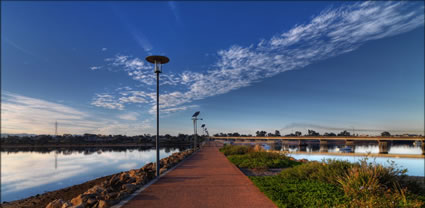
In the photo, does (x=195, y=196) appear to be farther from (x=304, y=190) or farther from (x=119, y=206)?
(x=304, y=190)

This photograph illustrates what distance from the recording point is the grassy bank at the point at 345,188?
480 centimetres

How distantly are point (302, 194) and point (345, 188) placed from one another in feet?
3.83

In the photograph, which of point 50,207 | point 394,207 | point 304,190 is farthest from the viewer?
point 304,190

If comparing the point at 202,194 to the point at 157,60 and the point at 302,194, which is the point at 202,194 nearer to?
the point at 302,194

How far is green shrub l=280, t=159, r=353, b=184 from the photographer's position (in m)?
7.83

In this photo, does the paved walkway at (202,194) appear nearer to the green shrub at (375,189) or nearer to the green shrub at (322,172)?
the green shrub at (375,189)

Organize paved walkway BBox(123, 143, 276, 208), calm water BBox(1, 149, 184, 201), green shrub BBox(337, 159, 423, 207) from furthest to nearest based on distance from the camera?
calm water BBox(1, 149, 184, 201), paved walkway BBox(123, 143, 276, 208), green shrub BBox(337, 159, 423, 207)

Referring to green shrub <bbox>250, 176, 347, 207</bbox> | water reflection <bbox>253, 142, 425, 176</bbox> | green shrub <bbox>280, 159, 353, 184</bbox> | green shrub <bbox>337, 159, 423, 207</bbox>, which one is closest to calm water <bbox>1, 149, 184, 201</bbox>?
green shrub <bbox>250, 176, 347, 207</bbox>

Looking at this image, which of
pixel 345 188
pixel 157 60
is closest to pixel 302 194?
pixel 345 188

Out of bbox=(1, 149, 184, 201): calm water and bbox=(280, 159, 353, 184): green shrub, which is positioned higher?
bbox=(280, 159, 353, 184): green shrub

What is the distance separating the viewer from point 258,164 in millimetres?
12320

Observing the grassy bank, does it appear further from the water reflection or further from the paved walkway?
the water reflection

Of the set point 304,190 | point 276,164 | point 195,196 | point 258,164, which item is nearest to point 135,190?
point 195,196

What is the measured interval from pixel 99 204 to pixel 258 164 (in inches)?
361
